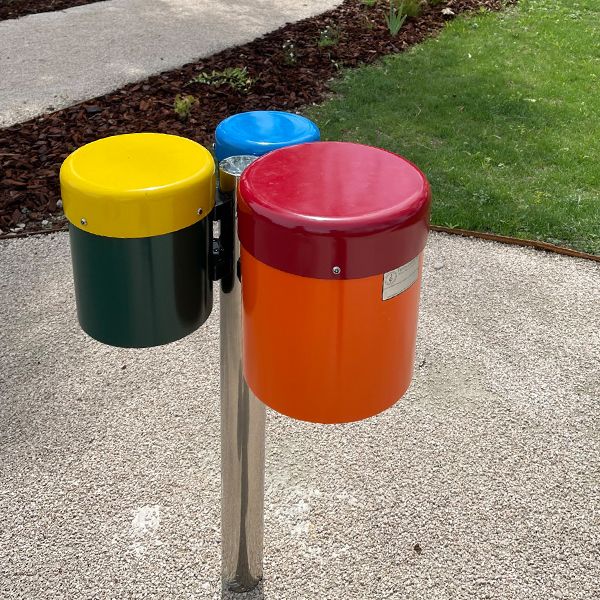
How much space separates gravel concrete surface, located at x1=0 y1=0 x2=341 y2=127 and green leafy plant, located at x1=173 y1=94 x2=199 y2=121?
75 centimetres

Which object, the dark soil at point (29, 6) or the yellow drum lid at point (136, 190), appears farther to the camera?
the dark soil at point (29, 6)

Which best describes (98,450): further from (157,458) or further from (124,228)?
(124,228)

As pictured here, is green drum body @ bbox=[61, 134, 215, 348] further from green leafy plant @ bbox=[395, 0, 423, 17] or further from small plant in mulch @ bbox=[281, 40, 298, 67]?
green leafy plant @ bbox=[395, 0, 423, 17]

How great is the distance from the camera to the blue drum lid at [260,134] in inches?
74.1

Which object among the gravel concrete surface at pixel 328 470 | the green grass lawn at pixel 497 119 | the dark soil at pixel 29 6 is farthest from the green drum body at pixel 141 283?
the dark soil at pixel 29 6

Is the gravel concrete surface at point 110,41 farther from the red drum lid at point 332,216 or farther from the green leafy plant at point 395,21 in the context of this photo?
the red drum lid at point 332,216

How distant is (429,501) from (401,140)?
3.36m

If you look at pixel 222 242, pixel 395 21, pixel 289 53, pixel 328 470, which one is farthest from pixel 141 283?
pixel 395 21

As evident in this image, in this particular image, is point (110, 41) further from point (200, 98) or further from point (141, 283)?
point (141, 283)

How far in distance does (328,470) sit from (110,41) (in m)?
5.63

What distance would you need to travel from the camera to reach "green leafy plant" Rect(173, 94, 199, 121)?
576 cm

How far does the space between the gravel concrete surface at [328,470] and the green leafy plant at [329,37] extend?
4066 mm

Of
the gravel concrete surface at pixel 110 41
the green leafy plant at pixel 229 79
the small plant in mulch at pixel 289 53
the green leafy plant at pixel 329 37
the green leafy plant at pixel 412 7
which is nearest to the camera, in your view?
the gravel concrete surface at pixel 110 41

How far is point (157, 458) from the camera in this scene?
3014 millimetres
